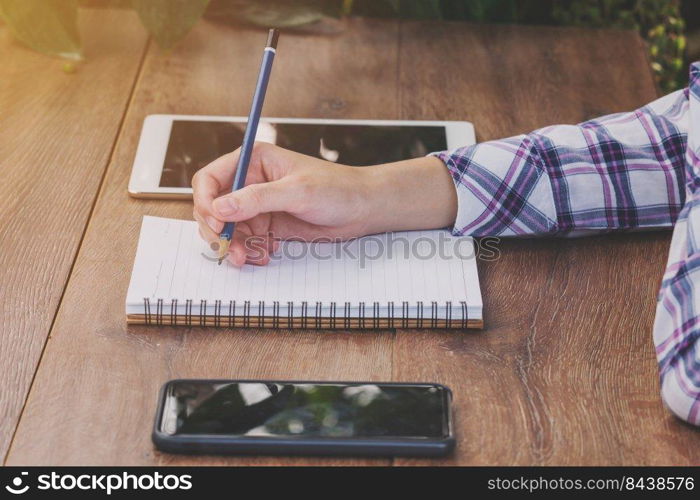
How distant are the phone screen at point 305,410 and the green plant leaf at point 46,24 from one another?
0.66 m

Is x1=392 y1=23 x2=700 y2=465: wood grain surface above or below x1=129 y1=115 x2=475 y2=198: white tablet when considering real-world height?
below

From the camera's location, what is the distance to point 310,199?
803 mm

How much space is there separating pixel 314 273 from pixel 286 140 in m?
0.27

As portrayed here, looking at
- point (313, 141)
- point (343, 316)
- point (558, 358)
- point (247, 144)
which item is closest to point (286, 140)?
point (313, 141)

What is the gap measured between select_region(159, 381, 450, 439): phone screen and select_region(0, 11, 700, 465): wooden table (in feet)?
0.08

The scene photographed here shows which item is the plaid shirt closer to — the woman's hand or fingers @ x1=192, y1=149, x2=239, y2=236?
the woman's hand

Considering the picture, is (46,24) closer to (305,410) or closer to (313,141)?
(313,141)

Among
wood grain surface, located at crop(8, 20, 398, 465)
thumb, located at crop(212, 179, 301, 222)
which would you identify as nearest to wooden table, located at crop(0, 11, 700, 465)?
wood grain surface, located at crop(8, 20, 398, 465)

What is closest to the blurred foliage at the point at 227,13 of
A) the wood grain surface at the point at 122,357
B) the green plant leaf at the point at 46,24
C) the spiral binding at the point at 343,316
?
the green plant leaf at the point at 46,24

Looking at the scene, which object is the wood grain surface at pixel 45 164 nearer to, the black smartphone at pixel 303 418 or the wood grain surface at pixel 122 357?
the wood grain surface at pixel 122 357

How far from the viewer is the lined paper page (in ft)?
2.47

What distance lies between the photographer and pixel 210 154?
3.20ft

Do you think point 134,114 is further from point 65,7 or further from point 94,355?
point 94,355

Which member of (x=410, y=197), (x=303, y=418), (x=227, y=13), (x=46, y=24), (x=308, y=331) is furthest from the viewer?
(x=227, y=13)
